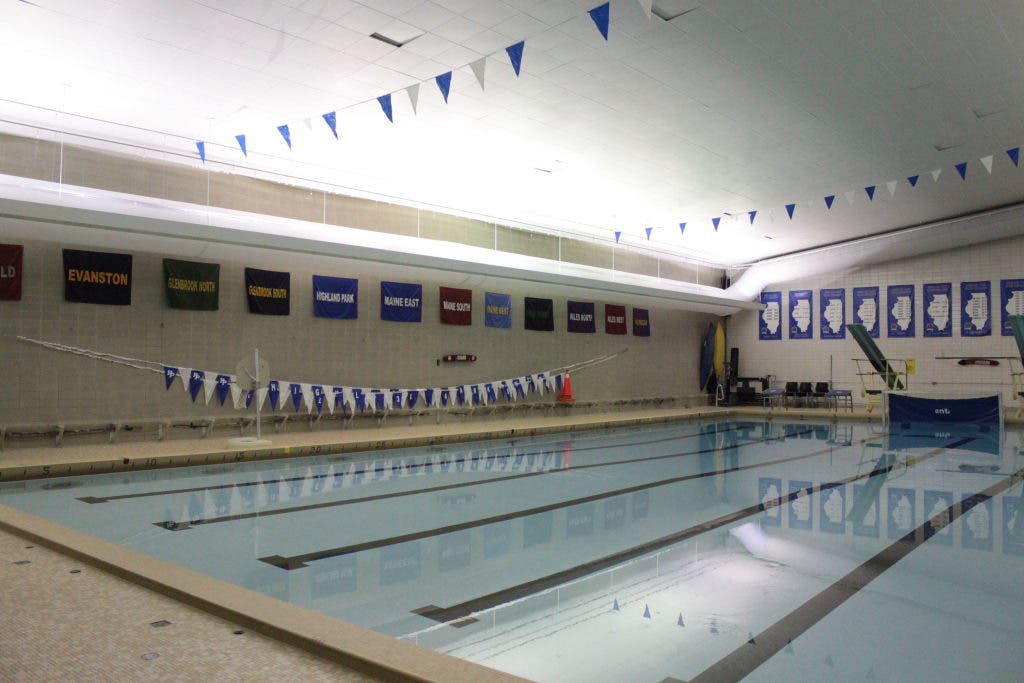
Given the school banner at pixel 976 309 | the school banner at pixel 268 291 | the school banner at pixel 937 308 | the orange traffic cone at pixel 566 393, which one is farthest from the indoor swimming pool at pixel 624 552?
the school banner at pixel 937 308

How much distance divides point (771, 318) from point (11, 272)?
1710cm

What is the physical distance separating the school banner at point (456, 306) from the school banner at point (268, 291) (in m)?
3.00

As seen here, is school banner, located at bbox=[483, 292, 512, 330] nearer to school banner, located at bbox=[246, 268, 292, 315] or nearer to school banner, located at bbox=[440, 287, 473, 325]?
school banner, located at bbox=[440, 287, 473, 325]

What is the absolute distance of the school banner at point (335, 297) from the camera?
36.2ft

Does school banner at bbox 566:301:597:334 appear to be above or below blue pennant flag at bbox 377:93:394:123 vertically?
below

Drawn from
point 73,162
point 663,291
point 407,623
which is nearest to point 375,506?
point 407,623

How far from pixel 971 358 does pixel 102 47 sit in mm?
17382

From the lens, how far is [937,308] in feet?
54.6

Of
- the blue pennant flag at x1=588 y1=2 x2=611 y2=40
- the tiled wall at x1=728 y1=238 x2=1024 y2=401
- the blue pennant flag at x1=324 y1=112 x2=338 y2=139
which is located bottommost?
the tiled wall at x1=728 y1=238 x2=1024 y2=401

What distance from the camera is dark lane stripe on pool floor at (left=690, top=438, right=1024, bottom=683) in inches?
102

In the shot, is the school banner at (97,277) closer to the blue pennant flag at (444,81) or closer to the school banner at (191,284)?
the school banner at (191,284)

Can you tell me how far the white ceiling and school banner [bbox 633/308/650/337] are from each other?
547cm

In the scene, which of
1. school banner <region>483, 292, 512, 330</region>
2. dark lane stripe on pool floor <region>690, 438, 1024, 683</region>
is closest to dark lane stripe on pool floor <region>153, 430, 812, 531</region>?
dark lane stripe on pool floor <region>690, 438, 1024, 683</region>

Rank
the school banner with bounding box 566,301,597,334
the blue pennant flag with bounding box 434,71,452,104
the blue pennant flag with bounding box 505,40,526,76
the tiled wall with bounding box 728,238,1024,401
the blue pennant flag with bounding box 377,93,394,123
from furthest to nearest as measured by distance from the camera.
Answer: the tiled wall with bounding box 728,238,1024,401
the school banner with bounding box 566,301,597,334
the blue pennant flag with bounding box 377,93,394,123
the blue pennant flag with bounding box 434,71,452,104
the blue pennant flag with bounding box 505,40,526,76
